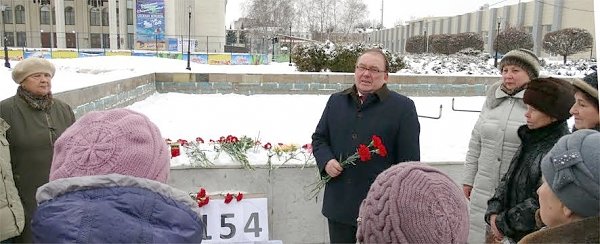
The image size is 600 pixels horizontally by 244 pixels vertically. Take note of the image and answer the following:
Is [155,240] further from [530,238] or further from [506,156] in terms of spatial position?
[506,156]

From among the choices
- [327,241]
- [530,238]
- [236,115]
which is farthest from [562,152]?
[236,115]

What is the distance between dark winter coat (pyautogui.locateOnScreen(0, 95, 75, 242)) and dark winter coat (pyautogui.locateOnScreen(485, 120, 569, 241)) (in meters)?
2.59

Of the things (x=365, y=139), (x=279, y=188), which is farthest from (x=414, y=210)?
(x=279, y=188)

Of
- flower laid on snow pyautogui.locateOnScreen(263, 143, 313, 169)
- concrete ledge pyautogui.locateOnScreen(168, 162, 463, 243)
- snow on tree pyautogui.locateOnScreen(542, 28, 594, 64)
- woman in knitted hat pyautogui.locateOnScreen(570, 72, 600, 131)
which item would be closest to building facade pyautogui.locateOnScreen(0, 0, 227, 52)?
snow on tree pyautogui.locateOnScreen(542, 28, 594, 64)

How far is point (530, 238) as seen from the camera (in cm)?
138

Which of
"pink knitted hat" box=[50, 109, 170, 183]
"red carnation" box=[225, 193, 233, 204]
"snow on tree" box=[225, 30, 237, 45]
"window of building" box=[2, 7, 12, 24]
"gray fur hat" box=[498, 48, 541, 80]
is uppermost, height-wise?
"window of building" box=[2, 7, 12, 24]

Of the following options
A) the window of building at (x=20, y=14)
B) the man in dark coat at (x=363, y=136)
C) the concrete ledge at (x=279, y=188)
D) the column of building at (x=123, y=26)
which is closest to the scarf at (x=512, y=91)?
the man in dark coat at (x=363, y=136)

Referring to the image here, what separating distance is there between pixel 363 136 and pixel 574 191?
142 centimetres

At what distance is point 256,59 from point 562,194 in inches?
1162

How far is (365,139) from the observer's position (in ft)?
8.82

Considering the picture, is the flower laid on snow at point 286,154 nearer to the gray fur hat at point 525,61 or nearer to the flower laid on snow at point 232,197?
Result: the flower laid on snow at point 232,197

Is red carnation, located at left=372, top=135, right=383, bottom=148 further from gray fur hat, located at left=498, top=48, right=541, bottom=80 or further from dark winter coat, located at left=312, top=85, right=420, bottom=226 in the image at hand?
gray fur hat, located at left=498, top=48, right=541, bottom=80

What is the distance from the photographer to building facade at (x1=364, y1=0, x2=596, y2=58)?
123 feet

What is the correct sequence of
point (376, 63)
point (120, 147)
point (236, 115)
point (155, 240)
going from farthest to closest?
point (236, 115)
point (376, 63)
point (120, 147)
point (155, 240)
